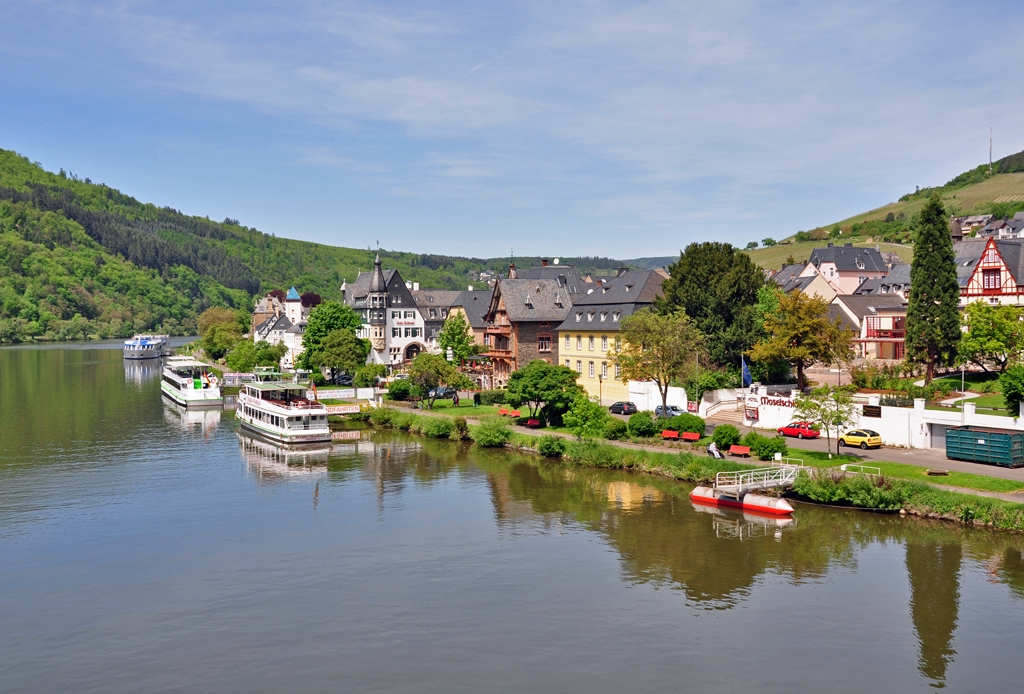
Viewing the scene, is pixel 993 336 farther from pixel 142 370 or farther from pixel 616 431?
pixel 142 370

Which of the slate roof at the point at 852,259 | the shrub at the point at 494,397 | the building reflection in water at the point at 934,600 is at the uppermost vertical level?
the slate roof at the point at 852,259

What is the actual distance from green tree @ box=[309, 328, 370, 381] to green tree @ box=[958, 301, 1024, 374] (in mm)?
71574

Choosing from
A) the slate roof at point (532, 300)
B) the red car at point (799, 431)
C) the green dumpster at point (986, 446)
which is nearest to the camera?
the green dumpster at point (986, 446)

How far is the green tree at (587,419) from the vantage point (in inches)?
2505

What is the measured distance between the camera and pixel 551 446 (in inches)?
2454

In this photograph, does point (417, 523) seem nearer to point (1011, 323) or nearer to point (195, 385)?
point (1011, 323)

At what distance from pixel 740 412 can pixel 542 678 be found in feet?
149

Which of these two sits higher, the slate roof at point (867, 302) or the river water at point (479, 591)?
the slate roof at point (867, 302)

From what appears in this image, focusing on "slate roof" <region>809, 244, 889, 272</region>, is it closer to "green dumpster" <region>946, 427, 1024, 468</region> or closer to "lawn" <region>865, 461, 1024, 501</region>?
"green dumpster" <region>946, 427, 1024, 468</region>

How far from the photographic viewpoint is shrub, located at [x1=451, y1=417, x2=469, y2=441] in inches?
2849

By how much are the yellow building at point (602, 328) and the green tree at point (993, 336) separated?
2971 centimetres

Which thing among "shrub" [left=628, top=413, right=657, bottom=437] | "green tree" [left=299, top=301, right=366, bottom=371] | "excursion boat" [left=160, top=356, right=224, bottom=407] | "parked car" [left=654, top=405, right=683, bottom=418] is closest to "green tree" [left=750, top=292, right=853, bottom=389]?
"parked car" [left=654, top=405, right=683, bottom=418]

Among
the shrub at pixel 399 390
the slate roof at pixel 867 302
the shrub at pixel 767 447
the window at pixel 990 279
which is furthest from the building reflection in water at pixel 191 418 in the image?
the window at pixel 990 279

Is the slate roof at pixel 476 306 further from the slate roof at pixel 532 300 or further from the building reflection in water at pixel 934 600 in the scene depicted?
the building reflection in water at pixel 934 600
